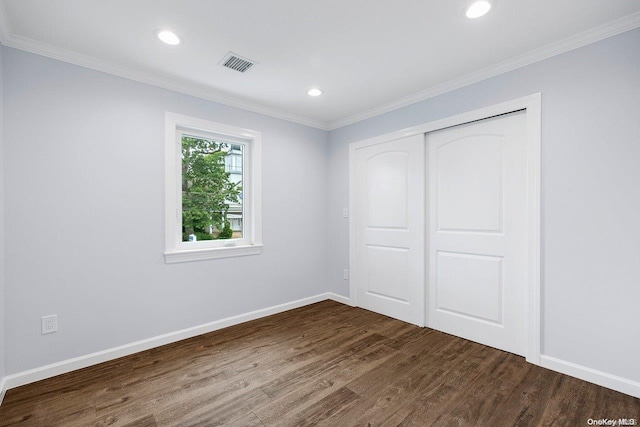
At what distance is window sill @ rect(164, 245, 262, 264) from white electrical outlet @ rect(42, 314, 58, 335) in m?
0.84

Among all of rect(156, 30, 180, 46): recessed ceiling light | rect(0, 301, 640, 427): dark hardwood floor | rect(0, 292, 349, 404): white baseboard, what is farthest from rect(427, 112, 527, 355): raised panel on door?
rect(156, 30, 180, 46): recessed ceiling light

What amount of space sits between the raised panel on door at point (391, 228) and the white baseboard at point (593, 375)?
111 centimetres

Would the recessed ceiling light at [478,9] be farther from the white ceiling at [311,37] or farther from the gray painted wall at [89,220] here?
the gray painted wall at [89,220]

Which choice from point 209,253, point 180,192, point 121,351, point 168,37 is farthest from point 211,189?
point 121,351

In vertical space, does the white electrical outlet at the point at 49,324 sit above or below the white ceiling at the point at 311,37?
below

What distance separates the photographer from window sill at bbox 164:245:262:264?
110 inches

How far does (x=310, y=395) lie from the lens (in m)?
1.98

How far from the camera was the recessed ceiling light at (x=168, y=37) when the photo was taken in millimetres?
2043

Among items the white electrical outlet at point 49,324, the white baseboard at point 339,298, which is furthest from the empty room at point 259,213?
the white baseboard at point 339,298

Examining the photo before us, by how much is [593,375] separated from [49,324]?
3893 millimetres

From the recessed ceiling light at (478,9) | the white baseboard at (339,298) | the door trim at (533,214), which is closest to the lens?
the recessed ceiling light at (478,9)

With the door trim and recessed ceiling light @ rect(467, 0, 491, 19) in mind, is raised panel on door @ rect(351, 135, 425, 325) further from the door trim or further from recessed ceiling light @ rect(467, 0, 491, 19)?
recessed ceiling light @ rect(467, 0, 491, 19)

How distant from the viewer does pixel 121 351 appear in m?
2.50
